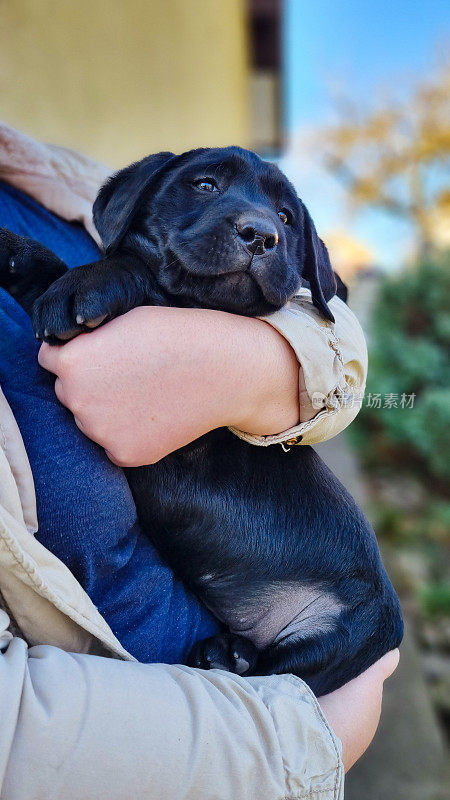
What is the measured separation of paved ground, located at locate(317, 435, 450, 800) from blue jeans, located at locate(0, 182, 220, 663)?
244 cm

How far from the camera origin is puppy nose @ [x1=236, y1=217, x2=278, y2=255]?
1.28m

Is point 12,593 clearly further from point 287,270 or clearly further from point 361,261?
point 361,261

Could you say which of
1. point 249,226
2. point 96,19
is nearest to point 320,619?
point 249,226

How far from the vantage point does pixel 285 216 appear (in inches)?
62.2

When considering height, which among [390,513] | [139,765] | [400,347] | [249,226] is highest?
[249,226]

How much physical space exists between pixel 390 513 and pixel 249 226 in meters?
4.78

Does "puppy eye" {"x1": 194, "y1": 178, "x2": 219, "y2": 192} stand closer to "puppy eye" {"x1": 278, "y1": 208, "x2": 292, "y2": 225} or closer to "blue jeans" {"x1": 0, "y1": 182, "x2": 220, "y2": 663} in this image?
"puppy eye" {"x1": 278, "y1": 208, "x2": 292, "y2": 225}

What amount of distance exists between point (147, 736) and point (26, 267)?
2.61 feet

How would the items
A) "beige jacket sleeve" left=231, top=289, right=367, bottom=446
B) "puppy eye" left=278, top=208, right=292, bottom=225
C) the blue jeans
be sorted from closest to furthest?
the blue jeans → "beige jacket sleeve" left=231, top=289, right=367, bottom=446 → "puppy eye" left=278, top=208, right=292, bottom=225

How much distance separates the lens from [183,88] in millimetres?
5613

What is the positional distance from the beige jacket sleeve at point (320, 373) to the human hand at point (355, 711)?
1.50 ft

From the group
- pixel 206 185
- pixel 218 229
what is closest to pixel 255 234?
pixel 218 229

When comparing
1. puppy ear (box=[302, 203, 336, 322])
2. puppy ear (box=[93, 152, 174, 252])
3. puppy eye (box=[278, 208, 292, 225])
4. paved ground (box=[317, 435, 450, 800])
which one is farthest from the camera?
paved ground (box=[317, 435, 450, 800])

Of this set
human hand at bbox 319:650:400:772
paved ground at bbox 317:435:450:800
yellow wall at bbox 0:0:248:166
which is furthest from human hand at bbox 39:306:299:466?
paved ground at bbox 317:435:450:800
